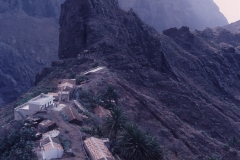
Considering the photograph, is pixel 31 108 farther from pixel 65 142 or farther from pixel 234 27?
pixel 234 27

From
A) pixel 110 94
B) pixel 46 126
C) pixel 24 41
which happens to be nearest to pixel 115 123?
pixel 46 126

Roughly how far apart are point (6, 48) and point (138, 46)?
58420 millimetres

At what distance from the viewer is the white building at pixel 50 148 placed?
22.6 metres

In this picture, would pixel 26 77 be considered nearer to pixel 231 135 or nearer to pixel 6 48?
pixel 6 48

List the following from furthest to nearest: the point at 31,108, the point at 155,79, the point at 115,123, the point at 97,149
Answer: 1. the point at 155,79
2. the point at 31,108
3. the point at 115,123
4. the point at 97,149

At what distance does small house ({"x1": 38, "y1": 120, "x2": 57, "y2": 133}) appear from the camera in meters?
26.6

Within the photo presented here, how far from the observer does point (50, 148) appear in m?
22.7

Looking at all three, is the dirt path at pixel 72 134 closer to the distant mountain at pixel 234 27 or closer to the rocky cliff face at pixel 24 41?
the rocky cliff face at pixel 24 41

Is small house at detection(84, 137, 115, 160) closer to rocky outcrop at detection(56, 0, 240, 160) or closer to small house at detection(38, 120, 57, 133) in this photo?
small house at detection(38, 120, 57, 133)

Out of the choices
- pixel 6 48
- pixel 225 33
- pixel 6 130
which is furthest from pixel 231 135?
pixel 6 48

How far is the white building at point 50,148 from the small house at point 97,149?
7.09 feet

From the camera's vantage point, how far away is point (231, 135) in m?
48.8

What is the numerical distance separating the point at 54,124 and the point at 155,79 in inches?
1259

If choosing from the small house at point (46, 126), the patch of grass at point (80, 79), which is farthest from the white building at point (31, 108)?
the patch of grass at point (80, 79)
